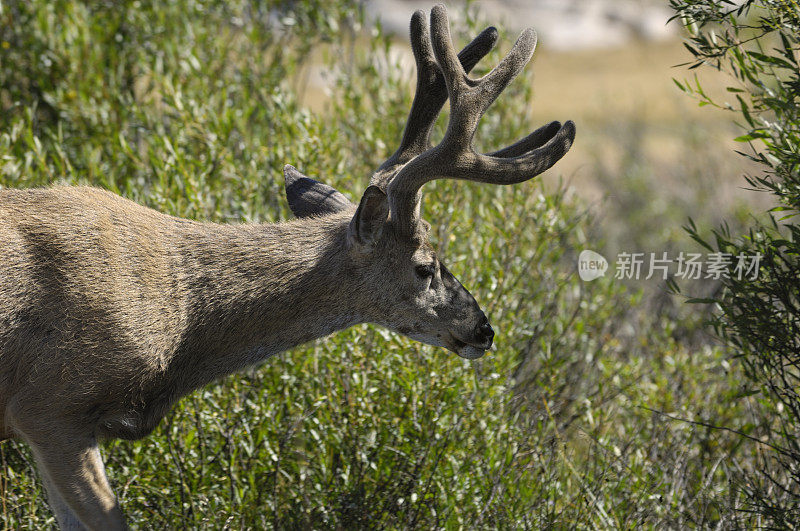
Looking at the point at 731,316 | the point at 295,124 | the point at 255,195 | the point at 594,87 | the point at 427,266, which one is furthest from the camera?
the point at 594,87

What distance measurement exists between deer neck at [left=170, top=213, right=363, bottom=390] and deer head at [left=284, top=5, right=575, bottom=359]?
0.14 m

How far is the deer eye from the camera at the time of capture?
4.56 m

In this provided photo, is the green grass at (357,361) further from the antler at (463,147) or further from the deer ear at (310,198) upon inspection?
the antler at (463,147)

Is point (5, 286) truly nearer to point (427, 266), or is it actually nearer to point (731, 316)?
point (427, 266)

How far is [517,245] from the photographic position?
7.02m

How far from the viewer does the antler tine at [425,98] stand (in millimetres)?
4551

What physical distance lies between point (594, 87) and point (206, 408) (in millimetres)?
22270

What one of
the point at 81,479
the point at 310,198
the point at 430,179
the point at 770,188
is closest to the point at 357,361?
the point at 310,198

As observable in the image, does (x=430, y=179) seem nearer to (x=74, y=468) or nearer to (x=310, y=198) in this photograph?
(x=310, y=198)

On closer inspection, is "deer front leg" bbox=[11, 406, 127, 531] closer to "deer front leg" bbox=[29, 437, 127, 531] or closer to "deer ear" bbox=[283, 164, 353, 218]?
"deer front leg" bbox=[29, 437, 127, 531]

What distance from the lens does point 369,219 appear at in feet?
14.2

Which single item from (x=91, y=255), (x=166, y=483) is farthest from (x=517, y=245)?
(x=91, y=255)

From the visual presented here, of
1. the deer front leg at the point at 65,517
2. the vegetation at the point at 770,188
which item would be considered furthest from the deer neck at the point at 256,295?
the vegetation at the point at 770,188

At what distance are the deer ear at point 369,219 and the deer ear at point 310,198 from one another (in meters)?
0.51
